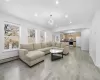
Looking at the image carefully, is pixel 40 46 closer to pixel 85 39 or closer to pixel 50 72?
pixel 50 72

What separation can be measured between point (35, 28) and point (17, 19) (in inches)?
70.1

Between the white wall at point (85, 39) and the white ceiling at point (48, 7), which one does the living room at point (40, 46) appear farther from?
the white wall at point (85, 39)

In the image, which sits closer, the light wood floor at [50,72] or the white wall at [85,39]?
the light wood floor at [50,72]

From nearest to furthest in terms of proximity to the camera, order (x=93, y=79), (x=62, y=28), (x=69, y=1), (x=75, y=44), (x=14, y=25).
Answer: (x=93, y=79) < (x=69, y=1) < (x=14, y=25) < (x=62, y=28) < (x=75, y=44)

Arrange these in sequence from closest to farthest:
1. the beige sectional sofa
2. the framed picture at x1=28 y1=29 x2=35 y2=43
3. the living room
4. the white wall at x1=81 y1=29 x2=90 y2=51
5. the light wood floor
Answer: the light wood floor, the living room, the beige sectional sofa, the framed picture at x1=28 y1=29 x2=35 y2=43, the white wall at x1=81 y1=29 x2=90 y2=51

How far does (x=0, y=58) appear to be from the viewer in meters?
3.16

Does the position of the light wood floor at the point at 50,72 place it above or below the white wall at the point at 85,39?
below

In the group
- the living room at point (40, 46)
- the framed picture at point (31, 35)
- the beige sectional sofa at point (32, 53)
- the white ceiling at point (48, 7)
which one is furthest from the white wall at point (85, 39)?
the framed picture at point (31, 35)

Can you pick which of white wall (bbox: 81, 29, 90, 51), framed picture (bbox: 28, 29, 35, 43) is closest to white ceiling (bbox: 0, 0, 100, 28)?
framed picture (bbox: 28, 29, 35, 43)

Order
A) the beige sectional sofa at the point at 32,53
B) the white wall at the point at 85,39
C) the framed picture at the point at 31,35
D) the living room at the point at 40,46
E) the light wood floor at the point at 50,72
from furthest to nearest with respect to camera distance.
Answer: the white wall at the point at 85,39 → the framed picture at the point at 31,35 → the beige sectional sofa at the point at 32,53 → the living room at the point at 40,46 → the light wood floor at the point at 50,72

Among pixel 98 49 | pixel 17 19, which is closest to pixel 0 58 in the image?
pixel 17 19

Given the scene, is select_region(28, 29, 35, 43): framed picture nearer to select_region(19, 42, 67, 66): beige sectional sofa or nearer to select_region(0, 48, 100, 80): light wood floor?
select_region(19, 42, 67, 66): beige sectional sofa

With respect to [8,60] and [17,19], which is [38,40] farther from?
[8,60]

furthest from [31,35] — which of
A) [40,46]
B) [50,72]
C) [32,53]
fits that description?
[50,72]
